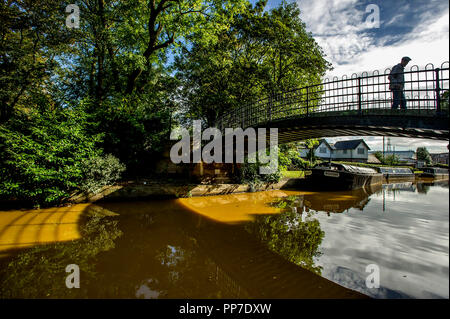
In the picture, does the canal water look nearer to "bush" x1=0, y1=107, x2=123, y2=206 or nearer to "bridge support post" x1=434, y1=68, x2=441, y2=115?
"bush" x1=0, y1=107, x2=123, y2=206

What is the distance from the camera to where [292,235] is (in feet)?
15.1

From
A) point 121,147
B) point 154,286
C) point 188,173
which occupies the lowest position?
point 154,286

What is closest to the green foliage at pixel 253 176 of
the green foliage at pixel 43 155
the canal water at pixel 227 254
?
the canal water at pixel 227 254

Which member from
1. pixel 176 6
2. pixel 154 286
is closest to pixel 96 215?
pixel 154 286

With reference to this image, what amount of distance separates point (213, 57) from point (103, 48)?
6.70 m

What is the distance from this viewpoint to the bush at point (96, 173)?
7754 mm

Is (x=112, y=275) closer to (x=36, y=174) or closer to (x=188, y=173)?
(x=36, y=174)

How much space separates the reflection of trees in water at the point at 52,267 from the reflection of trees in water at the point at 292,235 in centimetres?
323

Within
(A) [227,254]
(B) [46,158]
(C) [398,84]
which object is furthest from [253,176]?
(B) [46,158]

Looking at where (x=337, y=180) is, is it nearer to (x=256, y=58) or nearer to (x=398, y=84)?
(x=398, y=84)

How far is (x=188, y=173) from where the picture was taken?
1179 centimetres

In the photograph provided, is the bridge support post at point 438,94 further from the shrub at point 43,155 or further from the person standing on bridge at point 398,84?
the shrub at point 43,155

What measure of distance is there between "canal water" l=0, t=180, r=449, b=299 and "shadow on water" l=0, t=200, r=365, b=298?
0.02 m

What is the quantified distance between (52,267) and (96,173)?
5765mm
